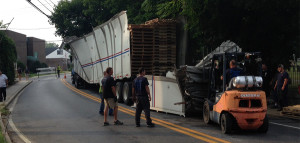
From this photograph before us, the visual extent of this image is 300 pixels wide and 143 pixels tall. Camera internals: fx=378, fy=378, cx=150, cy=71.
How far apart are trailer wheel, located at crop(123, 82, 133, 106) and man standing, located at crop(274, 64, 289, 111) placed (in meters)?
6.53

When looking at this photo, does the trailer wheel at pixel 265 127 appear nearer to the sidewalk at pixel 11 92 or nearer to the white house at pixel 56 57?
the sidewalk at pixel 11 92

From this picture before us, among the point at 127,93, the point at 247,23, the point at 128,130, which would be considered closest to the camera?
the point at 128,130

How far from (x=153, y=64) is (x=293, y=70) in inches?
281

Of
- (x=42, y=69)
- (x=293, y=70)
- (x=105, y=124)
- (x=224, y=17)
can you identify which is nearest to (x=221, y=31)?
(x=224, y=17)

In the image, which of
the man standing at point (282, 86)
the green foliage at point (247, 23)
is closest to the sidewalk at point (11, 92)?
the green foliage at point (247, 23)

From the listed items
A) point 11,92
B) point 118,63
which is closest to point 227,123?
point 118,63

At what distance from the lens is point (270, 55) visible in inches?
656

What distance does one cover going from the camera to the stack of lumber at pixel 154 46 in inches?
664

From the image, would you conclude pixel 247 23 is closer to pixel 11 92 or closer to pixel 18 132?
pixel 18 132

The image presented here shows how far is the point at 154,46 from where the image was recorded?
17.3m

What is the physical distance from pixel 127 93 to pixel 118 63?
72.1 inches

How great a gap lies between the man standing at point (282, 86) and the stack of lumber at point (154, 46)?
4723 mm

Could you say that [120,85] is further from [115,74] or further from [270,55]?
[270,55]

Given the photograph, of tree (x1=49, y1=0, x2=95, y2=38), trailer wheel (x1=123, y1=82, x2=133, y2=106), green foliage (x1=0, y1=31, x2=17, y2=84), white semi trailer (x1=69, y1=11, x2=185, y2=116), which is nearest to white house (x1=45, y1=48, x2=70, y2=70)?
tree (x1=49, y1=0, x2=95, y2=38)
